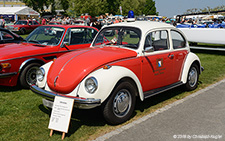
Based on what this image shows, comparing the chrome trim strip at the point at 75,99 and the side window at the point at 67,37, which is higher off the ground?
the side window at the point at 67,37

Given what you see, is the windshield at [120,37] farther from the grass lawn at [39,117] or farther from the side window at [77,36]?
the side window at [77,36]

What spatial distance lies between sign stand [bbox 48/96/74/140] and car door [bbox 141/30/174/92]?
5.50 feet

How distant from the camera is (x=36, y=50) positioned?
21.9 feet

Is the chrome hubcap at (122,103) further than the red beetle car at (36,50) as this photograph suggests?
No

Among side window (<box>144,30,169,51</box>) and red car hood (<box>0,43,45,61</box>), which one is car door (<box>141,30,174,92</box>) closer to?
side window (<box>144,30,169,51</box>)

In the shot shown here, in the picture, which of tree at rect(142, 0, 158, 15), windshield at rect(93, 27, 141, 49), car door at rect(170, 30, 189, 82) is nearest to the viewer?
windshield at rect(93, 27, 141, 49)

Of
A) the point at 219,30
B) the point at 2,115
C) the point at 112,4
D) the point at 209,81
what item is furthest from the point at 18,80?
the point at 112,4

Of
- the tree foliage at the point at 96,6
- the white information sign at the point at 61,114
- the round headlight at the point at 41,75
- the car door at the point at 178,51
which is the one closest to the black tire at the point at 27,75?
the round headlight at the point at 41,75

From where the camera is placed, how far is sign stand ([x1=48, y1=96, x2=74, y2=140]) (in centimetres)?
388

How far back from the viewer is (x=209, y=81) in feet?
25.0

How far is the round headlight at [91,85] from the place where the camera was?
13.1 feet

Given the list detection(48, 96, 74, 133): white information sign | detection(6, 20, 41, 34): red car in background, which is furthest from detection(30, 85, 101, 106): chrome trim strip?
detection(6, 20, 41, 34): red car in background

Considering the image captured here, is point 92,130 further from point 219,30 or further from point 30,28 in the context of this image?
point 30,28

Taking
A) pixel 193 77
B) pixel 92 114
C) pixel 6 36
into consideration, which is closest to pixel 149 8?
pixel 6 36
